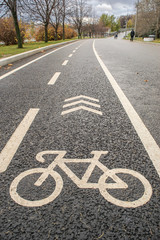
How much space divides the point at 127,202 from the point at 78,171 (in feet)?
1.72

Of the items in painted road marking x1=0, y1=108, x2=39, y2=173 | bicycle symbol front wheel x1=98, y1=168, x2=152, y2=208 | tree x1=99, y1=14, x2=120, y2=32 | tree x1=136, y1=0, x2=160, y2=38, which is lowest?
bicycle symbol front wheel x1=98, y1=168, x2=152, y2=208

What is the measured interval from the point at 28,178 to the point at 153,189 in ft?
3.62

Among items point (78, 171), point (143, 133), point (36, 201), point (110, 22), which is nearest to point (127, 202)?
point (78, 171)

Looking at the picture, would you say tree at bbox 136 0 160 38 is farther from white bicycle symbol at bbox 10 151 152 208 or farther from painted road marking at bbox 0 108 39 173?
white bicycle symbol at bbox 10 151 152 208

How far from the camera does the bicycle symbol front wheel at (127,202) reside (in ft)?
4.83

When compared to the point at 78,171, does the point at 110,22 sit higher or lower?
higher

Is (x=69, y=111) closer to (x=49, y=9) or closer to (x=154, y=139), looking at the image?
(x=154, y=139)

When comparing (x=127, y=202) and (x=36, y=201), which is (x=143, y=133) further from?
(x=36, y=201)

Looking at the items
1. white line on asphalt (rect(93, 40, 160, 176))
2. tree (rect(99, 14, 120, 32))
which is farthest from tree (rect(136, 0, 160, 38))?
tree (rect(99, 14, 120, 32))

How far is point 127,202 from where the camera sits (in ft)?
4.86

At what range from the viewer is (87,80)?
5348 millimetres

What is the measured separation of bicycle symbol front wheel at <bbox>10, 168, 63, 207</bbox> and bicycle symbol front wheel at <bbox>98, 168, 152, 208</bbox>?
367 mm

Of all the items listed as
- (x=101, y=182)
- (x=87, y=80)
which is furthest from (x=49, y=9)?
(x=101, y=182)

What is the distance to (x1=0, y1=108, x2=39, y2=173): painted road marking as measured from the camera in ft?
6.48
